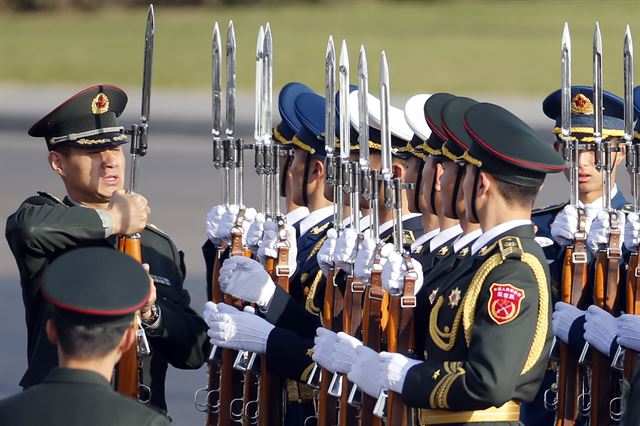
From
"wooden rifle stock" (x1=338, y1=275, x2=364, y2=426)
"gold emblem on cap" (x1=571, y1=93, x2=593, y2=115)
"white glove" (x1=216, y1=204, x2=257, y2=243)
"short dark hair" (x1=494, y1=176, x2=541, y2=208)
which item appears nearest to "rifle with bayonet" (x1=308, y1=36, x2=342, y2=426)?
"wooden rifle stock" (x1=338, y1=275, x2=364, y2=426)

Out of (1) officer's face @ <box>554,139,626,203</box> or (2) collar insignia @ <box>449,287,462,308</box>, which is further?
(1) officer's face @ <box>554,139,626,203</box>

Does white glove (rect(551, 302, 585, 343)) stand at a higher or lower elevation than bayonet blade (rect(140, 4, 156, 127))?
lower

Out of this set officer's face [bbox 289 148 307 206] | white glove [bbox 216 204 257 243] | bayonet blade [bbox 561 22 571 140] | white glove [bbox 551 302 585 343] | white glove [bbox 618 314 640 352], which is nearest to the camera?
white glove [bbox 618 314 640 352]

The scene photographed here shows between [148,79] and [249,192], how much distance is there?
444 inches

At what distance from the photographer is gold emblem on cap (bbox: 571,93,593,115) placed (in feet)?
20.8

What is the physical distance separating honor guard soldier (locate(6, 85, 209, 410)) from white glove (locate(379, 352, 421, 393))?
3.34 feet

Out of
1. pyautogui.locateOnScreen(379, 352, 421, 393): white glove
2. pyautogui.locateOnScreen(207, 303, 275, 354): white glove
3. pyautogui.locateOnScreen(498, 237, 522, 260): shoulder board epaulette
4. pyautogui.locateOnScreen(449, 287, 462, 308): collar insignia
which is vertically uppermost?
pyautogui.locateOnScreen(498, 237, 522, 260): shoulder board epaulette

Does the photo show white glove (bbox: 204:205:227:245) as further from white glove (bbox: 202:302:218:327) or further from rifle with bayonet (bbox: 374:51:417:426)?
rifle with bayonet (bbox: 374:51:417:426)

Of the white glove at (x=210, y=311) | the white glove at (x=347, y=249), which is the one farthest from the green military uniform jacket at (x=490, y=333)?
the white glove at (x=210, y=311)

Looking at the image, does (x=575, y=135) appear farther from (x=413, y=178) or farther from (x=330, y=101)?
(x=330, y=101)

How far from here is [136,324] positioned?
501cm

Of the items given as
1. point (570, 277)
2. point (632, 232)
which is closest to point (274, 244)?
point (570, 277)

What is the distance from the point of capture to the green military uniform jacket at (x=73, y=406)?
11.2 feet

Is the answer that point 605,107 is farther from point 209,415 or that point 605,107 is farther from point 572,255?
point 209,415
